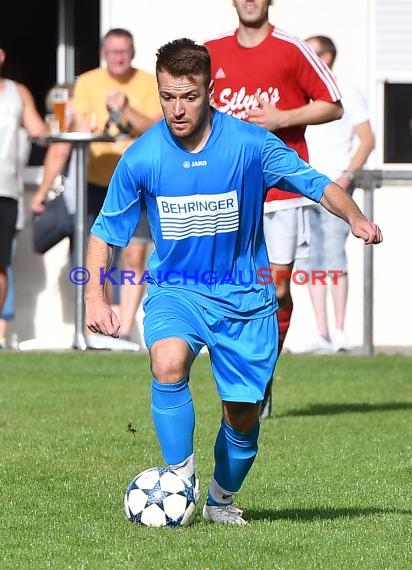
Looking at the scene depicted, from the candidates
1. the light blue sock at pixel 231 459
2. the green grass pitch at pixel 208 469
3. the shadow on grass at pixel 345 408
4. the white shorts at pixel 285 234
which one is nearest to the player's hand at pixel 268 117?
the white shorts at pixel 285 234

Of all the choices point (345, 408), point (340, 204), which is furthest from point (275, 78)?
point (340, 204)

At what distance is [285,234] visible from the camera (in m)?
9.45

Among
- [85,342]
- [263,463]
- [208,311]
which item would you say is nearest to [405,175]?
[85,342]

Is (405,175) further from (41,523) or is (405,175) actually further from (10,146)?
(41,523)

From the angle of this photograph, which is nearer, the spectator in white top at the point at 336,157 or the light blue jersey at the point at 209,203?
the light blue jersey at the point at 209,203

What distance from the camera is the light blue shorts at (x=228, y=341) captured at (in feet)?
19.7

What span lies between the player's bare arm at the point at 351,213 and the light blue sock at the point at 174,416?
89cm

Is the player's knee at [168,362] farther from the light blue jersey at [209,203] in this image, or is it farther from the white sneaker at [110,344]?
the white sneaker at [110,344]

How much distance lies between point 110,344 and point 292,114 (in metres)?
5.03

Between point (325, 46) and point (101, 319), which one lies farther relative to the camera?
point (325, 46)

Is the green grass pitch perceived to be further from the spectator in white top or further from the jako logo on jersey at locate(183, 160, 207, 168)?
the jako logo on jersey at locate(183, 160, 207, 168)

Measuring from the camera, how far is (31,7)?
15961mm

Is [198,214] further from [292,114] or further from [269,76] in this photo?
[269,76]

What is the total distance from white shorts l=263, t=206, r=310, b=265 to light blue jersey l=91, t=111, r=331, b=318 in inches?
126
